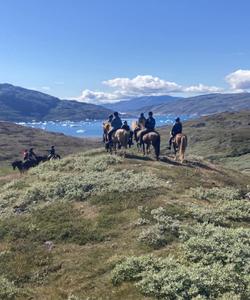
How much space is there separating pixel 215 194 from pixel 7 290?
17557mm

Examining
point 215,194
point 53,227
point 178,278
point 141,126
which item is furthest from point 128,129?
point 178,278

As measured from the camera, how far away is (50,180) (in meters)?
36.0

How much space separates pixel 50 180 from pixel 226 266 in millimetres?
20634

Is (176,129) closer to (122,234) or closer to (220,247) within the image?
(122,234)

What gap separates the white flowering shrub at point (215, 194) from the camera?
31.1 meters

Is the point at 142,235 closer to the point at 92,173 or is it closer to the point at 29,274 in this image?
the point at 29,274

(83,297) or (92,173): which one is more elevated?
(92,173)

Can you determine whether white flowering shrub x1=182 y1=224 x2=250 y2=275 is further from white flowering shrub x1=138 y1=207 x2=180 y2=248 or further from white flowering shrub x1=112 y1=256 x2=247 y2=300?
white flowering shrub x1=138 y1=207 x2=180 y2=248

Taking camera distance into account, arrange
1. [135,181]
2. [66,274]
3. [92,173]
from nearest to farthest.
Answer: [66,274], [135,181], [92,173]

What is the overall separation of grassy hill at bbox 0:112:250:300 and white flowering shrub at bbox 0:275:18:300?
4cm

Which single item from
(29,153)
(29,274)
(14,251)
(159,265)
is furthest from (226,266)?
(29,153)

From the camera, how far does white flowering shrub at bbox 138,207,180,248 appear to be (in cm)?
2222

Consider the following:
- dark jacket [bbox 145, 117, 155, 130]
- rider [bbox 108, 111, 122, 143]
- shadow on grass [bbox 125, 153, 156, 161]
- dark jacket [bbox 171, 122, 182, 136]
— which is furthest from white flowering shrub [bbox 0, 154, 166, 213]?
dark jacket [bbox 171, 122, 182, 136]

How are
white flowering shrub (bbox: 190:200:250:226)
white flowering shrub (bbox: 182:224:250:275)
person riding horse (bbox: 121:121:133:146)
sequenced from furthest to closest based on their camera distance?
1. person riding horse (bbox: 121:121:133:146)
2. white flowering shrub (bbox: 190:200:250:226)
3. white flowering shrub (bbox: 182:224:250:275)
